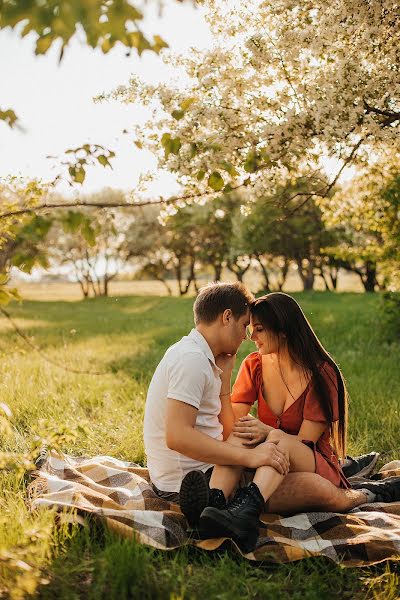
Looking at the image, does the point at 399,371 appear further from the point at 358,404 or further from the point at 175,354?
the point at 175,354

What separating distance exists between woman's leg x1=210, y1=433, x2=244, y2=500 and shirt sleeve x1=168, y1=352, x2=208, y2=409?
0.49 metres

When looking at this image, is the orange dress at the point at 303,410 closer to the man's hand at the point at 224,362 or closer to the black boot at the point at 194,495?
the man's hand at the point at 224,362

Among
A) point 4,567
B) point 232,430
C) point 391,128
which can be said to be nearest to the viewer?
point 4,567

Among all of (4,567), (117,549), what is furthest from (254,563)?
(4,567)

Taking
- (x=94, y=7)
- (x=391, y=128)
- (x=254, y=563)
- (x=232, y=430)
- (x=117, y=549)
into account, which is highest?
(x=391, y=128)

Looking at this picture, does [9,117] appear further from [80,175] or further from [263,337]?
[263,337]

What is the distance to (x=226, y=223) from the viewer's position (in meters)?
42.2

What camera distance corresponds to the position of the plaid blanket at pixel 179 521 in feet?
12.8

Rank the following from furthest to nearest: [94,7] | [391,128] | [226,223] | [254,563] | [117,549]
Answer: [226,223] < [391,128] < [254,563] < [117,549] < [94,7]

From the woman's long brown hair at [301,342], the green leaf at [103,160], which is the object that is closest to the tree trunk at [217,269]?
the woman's long brown hair at [301,342]

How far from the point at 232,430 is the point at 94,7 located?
3.17 metres

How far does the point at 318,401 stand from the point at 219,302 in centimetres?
104

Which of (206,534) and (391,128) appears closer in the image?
(206,534)

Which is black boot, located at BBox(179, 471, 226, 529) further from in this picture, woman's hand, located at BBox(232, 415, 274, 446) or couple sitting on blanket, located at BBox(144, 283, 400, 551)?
woman's hand, located at BBox(232, 415, 274, 446)
